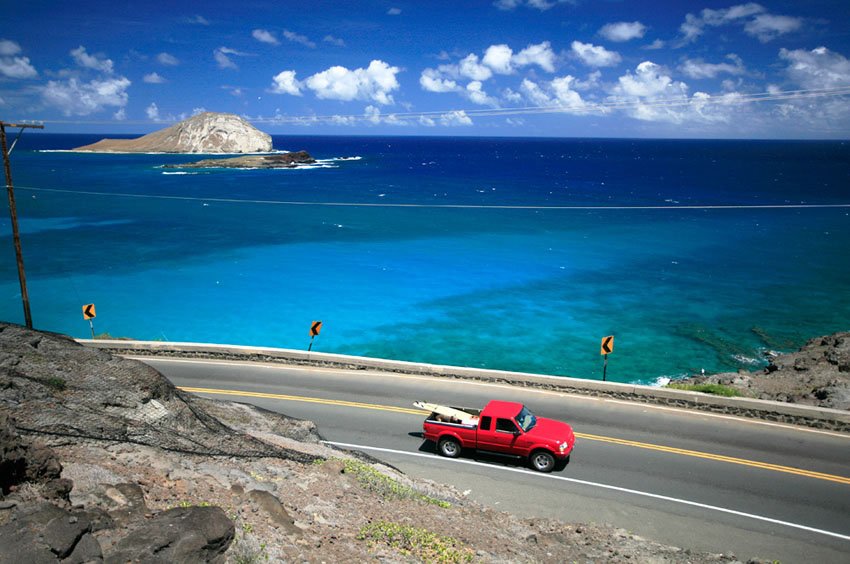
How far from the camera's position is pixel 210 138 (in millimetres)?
187375

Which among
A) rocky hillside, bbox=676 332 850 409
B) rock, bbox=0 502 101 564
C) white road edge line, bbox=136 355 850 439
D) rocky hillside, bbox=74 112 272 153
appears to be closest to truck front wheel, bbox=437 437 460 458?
white road edge line, bbox=136 355 850 439

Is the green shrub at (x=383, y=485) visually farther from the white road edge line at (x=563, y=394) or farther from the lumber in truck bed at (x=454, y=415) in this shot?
the white road edge line at (x=563, y=394)

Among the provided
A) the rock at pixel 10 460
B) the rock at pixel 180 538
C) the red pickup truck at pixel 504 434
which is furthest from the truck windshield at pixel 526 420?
the rock at pixel 10 460

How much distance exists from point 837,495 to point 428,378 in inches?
505

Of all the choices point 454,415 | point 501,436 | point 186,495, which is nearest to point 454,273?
point 454,415

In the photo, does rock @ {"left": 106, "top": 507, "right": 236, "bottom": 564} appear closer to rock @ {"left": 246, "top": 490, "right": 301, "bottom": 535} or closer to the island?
rock @ {"left": 246, "top": 490, "right": 301, "bottom": 535}

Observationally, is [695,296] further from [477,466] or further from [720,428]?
[477,466]

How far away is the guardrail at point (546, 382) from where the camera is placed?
17.1 meters

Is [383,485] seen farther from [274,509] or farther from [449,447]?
[449,447]

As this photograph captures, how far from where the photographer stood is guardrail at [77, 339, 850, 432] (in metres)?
17.1

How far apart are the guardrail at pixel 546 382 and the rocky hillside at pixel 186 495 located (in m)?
8.42

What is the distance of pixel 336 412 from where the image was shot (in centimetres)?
1877

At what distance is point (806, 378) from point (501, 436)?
17136 mm

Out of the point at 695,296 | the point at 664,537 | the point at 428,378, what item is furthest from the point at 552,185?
the point at 664,537
